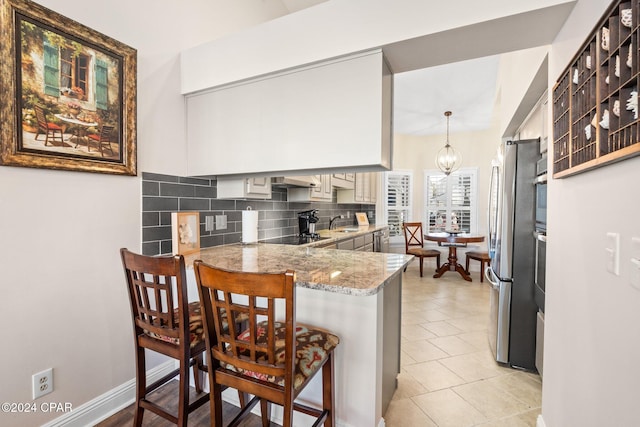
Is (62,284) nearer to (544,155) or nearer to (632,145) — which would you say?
(632,145)

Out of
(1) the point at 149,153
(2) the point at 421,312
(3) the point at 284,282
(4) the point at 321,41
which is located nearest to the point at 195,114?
(1) the point at 149,153

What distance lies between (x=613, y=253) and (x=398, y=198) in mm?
5525

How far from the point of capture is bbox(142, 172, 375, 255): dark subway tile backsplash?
2.06 m

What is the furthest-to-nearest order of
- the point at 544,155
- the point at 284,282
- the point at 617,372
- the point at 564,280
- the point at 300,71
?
1. the point at 544,155
2. the point at 300,71
3. the point at 564,280
4. the point at 284,282
5. the point at 617,372

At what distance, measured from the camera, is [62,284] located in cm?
161

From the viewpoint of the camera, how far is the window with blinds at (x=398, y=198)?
630 centimetres

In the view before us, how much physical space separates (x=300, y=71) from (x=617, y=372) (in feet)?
6.44

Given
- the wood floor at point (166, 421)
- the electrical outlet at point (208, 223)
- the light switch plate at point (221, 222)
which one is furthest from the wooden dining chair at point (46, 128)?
the wood floor at point (166, 421)

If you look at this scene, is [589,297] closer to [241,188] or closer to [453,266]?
[241,188]

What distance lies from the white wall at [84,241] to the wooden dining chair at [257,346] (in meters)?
1.06

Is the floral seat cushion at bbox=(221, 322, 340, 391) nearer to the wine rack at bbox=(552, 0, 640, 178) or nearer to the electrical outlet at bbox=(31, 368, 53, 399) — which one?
the electrical outlet at bbox=(31, 368, 53, 399)

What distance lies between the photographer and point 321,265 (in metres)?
1.71

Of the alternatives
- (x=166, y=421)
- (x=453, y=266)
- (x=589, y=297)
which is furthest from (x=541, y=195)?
(x=453, y=266)

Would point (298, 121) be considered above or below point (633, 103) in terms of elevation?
above
